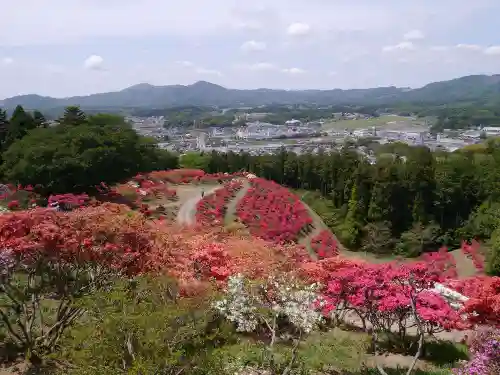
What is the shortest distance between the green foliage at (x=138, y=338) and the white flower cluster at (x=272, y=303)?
72cm

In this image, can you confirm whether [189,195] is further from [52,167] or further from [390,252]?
[390,252]

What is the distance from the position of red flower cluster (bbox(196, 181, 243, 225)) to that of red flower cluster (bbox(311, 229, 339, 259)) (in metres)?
4.46

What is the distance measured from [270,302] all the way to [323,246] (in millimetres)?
14128

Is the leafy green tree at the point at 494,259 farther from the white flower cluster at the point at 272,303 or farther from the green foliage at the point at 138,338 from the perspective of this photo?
the green foliage at the point at 138,338

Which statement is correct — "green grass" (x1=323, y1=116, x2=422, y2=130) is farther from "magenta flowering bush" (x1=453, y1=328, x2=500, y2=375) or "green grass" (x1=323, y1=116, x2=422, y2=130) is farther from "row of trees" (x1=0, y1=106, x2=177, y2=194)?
"magenta flowering bush" (x1=453, y1=328, x2=500, y2=375)

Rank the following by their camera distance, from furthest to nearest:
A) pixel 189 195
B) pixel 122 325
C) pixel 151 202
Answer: pixel 189 195 → pixel 151 202 → pixel 122 325

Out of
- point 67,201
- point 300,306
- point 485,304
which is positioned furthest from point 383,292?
point 67,201

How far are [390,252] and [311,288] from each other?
70.8 ft

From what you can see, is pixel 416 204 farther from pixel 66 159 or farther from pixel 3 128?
pixel 3 128

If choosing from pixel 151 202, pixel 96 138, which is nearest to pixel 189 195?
pixel 151 202

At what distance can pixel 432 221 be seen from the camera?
3005 cm

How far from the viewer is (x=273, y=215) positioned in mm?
22547

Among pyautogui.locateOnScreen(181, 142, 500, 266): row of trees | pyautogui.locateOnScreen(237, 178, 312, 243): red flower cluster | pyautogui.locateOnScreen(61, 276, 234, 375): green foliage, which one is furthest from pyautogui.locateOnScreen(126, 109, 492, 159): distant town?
pyautogui.locateOnScreen(61, 276, 234, 375): green foliage

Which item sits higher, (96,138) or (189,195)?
(96,138)
